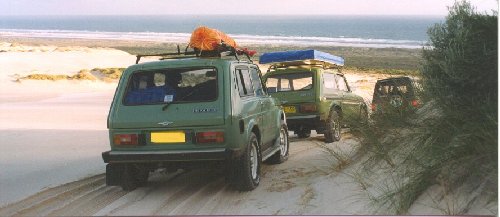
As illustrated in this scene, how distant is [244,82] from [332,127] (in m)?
4.39

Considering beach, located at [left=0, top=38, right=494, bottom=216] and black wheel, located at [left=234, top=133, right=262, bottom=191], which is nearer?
beach, located at [left=0, top=38, right=494, bottom=216]

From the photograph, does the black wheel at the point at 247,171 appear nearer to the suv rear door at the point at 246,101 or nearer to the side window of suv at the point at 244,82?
the suv rear door at the point at 246,101

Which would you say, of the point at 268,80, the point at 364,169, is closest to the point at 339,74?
the point at 268,80

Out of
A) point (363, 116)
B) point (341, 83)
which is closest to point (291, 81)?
point (341, 83)

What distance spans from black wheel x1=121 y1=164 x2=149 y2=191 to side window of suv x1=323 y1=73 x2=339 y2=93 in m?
5.08

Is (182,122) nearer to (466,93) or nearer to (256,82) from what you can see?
(256,82)

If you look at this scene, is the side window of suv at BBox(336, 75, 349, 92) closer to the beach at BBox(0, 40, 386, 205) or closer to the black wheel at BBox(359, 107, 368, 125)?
the beach at BBox(0, 40, 386, 205)

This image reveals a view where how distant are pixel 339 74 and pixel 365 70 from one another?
69.6ft

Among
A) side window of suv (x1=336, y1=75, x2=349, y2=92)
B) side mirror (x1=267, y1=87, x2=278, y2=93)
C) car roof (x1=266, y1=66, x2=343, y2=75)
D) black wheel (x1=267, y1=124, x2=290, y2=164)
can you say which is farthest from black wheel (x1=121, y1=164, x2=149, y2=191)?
side window of suv (x1=336, y1=75, x2=349, y2=92)

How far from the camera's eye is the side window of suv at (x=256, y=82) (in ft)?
27.1

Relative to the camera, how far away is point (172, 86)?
7.23 metres

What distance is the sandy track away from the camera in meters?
6.44

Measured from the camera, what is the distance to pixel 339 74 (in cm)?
1288

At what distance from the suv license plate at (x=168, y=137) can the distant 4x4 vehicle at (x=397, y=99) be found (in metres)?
2.66
